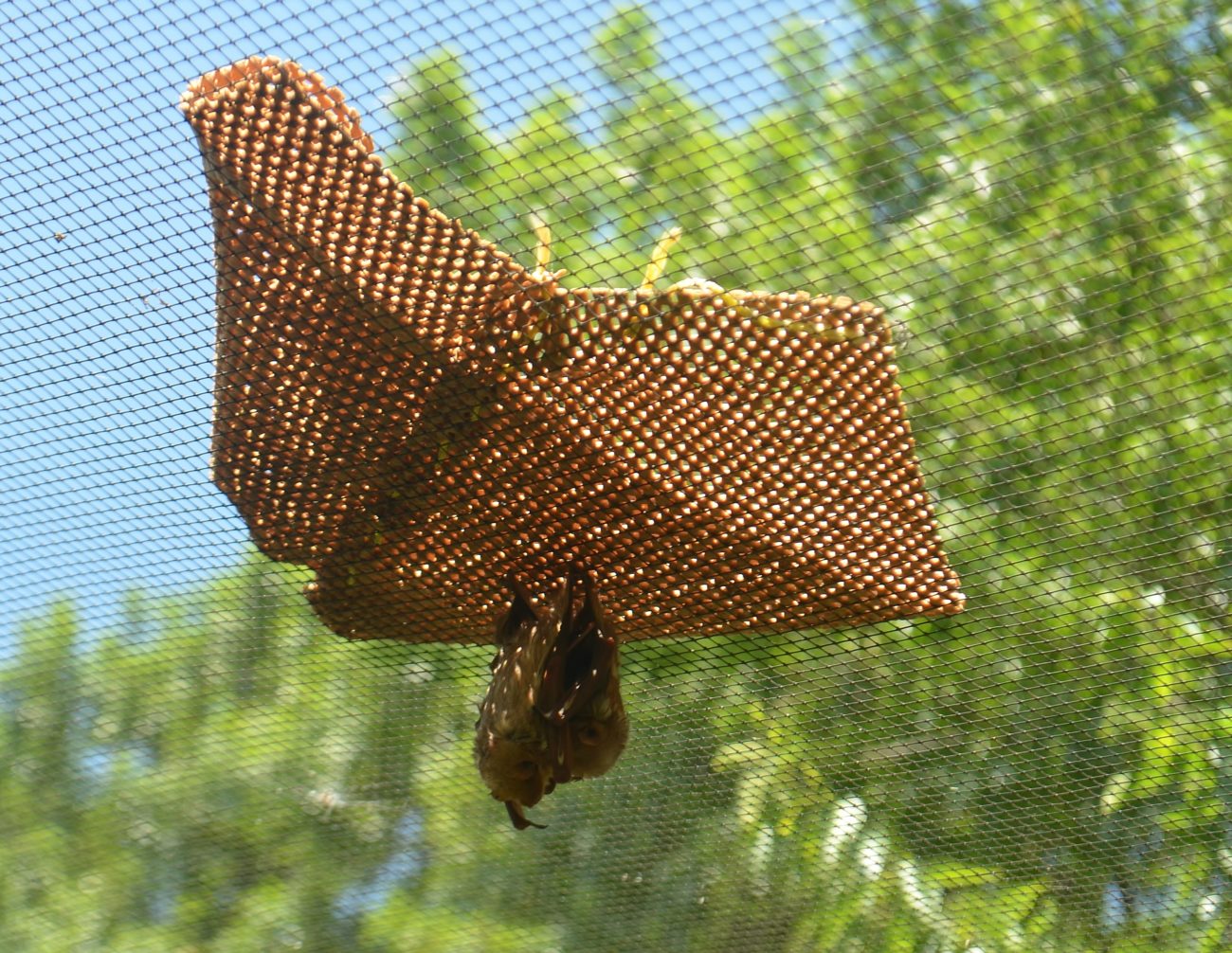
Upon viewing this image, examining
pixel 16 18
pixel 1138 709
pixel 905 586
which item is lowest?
pixel 1138 709

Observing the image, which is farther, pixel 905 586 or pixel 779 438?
pixel 905 586

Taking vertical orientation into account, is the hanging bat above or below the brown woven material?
below

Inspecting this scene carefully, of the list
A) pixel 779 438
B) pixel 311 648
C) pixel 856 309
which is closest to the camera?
pixel 856 309

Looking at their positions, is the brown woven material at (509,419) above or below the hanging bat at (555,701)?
above

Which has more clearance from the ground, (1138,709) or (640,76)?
(640,76)

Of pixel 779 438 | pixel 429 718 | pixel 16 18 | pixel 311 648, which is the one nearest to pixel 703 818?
pixel 429 718

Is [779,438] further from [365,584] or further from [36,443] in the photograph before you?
[36,443]

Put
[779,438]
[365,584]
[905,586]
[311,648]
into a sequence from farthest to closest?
[311,648] → [365,584] → [905,586] → [779,438]
